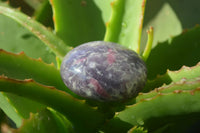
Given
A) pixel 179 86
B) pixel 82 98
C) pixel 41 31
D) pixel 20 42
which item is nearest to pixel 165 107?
pixel 179 86

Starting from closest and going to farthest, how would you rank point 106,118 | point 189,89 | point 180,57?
point 189,89
point 106,118
point 180,57

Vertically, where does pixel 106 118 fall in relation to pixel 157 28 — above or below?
below

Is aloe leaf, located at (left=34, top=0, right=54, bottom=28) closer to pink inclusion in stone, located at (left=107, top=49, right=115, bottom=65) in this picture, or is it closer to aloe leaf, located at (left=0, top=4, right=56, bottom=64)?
aloe leaf, located at (left=0, top=4, right=56, bottom=64)

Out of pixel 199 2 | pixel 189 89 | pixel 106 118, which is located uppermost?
pixel 199 2

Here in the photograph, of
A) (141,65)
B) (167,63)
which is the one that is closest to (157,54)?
(167,63)

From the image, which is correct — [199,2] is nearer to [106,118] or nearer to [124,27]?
[124,27]

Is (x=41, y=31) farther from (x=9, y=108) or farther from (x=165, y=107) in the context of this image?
(x=165, y=107)
